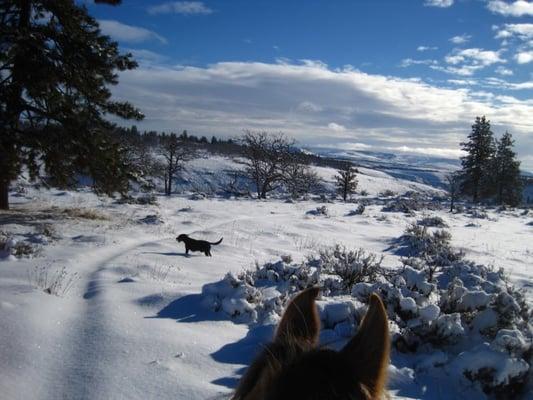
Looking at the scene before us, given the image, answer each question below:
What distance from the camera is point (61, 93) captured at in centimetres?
1462

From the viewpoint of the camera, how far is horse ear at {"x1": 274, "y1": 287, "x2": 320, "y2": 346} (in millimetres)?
1207

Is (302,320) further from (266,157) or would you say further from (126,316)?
(266,157)

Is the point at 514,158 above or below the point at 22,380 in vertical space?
above

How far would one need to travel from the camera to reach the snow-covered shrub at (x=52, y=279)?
247 inches

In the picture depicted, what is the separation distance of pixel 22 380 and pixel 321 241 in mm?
12189

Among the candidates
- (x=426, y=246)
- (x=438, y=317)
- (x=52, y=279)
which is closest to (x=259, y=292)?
(x=438, y=317)

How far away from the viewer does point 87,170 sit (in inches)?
566

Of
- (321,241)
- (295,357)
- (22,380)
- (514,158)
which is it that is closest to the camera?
(295,357)

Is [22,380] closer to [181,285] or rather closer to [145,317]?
[145,317]

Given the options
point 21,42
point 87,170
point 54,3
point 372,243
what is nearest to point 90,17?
point 54,3

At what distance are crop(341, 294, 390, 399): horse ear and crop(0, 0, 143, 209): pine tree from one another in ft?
46.0

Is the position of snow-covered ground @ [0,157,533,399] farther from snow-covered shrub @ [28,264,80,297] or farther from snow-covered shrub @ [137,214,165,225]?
snow-covered shrub @ [137,214,165,225]

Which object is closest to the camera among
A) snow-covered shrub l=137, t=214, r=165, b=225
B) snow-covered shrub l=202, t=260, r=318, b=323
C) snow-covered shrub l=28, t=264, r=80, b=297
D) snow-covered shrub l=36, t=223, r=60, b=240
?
snow-covered shrub l=202, t=260, r=318, b=323

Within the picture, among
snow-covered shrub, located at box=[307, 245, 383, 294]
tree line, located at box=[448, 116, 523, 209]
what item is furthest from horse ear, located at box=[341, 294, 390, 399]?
tree line, located at box=[448, 116, 523, 209]
